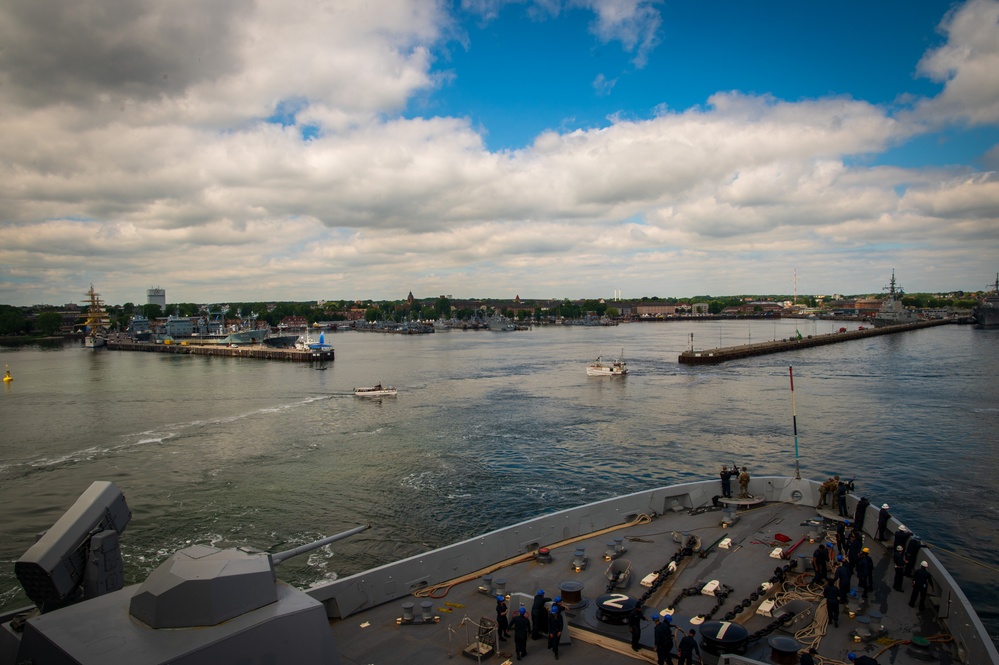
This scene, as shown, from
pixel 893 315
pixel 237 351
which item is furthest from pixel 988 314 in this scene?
pixel 237 351

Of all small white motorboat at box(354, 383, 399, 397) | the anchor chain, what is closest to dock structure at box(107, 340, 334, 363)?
small white motorboat at box(354, 383, 399, 397)

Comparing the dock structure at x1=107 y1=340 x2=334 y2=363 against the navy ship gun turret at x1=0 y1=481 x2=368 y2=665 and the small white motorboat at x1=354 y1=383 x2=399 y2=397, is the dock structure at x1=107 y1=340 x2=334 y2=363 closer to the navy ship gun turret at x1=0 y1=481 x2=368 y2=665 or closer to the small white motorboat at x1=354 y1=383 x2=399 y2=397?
the small white motorboat at x1=354 y1=383 x2=399 y2=397

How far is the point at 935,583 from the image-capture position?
985 cm

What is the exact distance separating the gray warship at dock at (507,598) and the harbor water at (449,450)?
31.8 feet

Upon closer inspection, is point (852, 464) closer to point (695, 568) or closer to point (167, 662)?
point (695, 568)

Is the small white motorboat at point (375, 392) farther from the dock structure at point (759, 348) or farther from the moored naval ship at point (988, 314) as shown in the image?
the moored naval ship at point (988, 314)

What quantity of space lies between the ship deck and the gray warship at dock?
3 cm

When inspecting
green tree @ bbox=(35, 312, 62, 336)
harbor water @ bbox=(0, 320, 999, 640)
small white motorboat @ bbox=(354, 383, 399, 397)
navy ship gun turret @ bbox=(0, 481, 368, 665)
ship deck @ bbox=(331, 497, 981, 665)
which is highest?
green tree @ bbox=(35, 312, 62, 336)

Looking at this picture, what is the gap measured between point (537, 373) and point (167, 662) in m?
68.6

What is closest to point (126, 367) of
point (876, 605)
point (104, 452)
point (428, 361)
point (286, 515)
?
point (428, 361)

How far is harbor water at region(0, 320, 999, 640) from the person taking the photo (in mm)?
22781

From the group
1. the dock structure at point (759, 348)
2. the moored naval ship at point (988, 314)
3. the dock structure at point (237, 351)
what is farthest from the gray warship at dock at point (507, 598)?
the moored naval ship at point (988, 314)

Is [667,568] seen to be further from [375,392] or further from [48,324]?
[48,324]

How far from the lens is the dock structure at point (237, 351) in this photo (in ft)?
315
